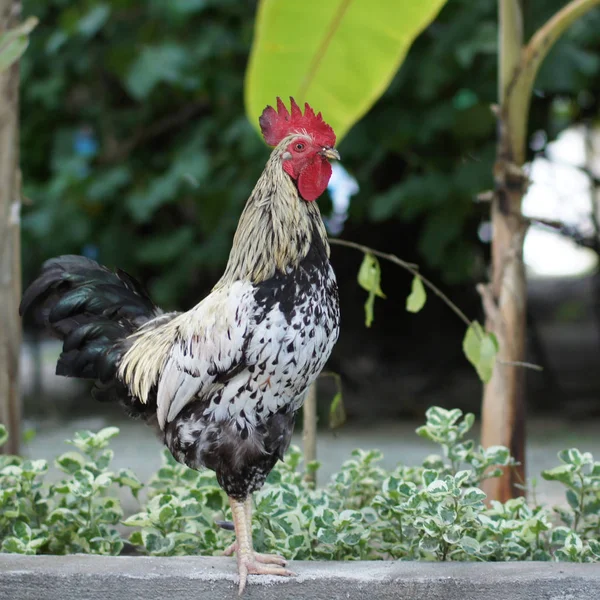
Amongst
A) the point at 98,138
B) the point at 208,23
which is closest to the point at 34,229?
the point at 98,138

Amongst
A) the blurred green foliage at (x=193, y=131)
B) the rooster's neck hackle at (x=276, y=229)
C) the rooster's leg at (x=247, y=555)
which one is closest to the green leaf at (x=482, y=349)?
the rooster's neck hackle at (x=276, y=229)

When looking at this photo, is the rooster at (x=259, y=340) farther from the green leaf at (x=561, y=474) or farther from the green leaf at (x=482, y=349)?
the green leaf at (x=561, y=474)

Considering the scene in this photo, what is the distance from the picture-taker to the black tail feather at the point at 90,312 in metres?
2.54

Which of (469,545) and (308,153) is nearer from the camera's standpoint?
(308,153)

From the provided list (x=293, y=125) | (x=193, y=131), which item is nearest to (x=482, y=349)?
(x=293, y=125)

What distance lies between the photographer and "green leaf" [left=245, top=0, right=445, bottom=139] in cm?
276

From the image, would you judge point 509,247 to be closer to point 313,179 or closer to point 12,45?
point 313,179

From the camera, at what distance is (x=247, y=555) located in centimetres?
221

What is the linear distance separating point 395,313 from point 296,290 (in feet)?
15.5

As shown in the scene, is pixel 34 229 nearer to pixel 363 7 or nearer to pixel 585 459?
pixel 363 7

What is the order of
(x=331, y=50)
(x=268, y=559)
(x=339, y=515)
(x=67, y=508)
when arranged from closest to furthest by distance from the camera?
(x=268, y=559), (x=339, y=515), (x=67, y=508), (x=331, y=50)

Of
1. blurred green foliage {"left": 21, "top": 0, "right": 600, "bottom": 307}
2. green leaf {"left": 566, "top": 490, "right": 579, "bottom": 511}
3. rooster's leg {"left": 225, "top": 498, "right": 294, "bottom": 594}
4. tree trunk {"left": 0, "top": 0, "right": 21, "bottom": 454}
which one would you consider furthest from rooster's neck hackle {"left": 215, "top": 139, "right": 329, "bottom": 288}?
blurred green foliage {"left": 21, "top": 0, "right": 600, "bottom": 307}

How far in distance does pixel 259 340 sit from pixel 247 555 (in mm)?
562

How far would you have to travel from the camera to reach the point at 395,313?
677 centimetres
